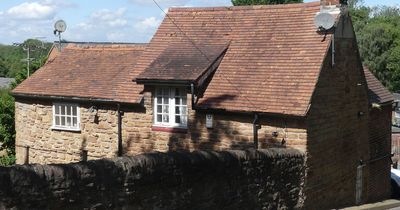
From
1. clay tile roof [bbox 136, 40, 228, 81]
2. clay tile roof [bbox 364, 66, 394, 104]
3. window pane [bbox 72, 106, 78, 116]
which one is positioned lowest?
window pane [bbox 72, 106, 78, 116]

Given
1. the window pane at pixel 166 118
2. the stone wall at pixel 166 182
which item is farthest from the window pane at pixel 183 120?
the stone wall at pixel 166 182

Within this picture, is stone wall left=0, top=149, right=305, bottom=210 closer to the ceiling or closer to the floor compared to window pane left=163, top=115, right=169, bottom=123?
closer to the floor

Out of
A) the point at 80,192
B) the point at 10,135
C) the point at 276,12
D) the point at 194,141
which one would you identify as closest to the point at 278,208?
the point at 194,141

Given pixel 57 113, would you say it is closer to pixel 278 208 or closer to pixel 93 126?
pixel 93 126

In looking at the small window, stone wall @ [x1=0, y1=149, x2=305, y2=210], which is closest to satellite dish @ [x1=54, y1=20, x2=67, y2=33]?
the small window

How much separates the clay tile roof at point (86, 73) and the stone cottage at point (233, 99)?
68mm

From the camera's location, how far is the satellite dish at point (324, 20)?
16594 mm

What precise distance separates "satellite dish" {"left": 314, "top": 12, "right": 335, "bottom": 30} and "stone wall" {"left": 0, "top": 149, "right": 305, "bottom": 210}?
161 inches

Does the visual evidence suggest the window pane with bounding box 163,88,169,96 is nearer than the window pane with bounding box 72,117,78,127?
Yes

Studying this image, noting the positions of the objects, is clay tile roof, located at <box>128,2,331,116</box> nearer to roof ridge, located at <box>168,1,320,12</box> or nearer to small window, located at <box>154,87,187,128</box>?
roof ridge, located at <box>168,1,320,12</box>

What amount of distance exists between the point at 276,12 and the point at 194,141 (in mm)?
5220

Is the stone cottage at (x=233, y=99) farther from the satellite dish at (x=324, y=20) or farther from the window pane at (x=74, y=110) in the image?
the satellite dish at (x=324, y=20)

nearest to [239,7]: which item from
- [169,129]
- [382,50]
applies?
[169,129]

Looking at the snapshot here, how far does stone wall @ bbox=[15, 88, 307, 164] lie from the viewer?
1608cm
